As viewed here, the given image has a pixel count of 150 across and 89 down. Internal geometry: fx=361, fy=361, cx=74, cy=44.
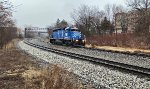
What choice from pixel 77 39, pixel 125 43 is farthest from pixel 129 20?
pixel 125 43

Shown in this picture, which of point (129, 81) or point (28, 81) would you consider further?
point (129, 81)

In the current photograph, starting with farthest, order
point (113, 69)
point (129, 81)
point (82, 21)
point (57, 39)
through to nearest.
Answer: point (82, 21) → point (57, 39) → point (113, 69) → point (129, 81)

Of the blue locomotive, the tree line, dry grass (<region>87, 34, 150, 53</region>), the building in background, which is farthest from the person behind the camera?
the building in background

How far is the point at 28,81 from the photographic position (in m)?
13.0

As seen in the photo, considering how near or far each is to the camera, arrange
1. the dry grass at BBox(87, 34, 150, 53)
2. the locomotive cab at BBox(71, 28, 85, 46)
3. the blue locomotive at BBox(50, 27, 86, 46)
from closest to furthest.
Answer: the dry grass at BBox(87, 34, 150, 53), the locomotive cab at BBox(71, 28, 85, 46), the blue locomotive at BBox(50, 27, 86, 46)

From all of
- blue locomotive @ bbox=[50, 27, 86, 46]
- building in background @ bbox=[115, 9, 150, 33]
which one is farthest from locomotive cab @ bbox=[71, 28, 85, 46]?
building in background @ bbox=[115, 9, 150, 33]

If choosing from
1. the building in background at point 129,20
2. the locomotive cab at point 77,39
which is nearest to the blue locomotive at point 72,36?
the locomotive cab at point 77,39

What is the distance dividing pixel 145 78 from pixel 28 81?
4.75 m

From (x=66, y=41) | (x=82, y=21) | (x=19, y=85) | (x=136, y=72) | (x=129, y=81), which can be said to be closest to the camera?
(x=19, y=85)

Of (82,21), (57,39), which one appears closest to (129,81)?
(57,39)

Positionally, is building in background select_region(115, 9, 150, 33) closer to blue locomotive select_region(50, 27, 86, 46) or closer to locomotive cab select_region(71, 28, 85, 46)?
blue locomotive select_region(50, 27, 86, 46)

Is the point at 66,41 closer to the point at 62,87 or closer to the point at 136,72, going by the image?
the point at 136,72

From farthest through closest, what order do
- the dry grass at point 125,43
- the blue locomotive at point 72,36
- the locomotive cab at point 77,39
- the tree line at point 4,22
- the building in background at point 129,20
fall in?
the building in background at point 129,20 < the blue locomotive at point 72,36 < the locomotive cab at point 77,39 < the dry grass at point 125,43 < the tree line at point 4,22

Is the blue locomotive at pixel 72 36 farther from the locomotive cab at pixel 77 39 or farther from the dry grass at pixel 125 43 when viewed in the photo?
the dry grass at pixel 125 43
